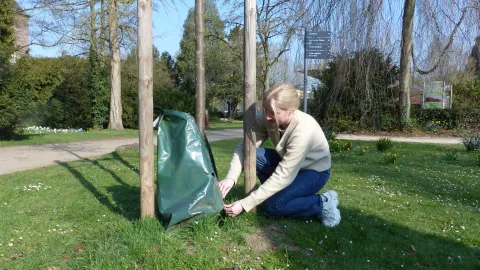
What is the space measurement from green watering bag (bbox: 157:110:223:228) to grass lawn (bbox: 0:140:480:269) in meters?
0.14

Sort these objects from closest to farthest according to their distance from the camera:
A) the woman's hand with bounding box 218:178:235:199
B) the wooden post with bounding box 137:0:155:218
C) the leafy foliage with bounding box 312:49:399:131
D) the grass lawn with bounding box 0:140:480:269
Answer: the grass lawn with bounding box 0:140:480:269, the wooden post with bounding box 137:0:155:218, the woman's hand with bounding box 218:178:235:199, the leafy foliage with bounding box 312:49:399:131

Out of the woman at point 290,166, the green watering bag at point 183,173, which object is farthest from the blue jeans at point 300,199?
the green watering bag at point 183,173

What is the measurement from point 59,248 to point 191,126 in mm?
1366

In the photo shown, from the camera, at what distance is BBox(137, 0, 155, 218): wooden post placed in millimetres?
3182

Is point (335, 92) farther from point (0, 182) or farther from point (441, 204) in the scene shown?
point (0, 182)

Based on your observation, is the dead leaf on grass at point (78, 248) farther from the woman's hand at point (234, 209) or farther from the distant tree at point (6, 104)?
the distant tree at point (6, 104)

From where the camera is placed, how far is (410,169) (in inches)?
277

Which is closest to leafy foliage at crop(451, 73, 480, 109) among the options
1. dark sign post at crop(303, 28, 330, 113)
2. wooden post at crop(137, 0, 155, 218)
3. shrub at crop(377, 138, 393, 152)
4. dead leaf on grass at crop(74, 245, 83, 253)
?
shrub at crop(377, 138, 393, 152)

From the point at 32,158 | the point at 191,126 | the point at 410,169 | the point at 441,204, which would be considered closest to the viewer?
the point at 191,126

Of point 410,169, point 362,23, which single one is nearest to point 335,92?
point 362,23

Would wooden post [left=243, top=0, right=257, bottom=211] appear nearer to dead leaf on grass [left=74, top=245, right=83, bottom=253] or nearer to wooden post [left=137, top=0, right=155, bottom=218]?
wooden post [left=137, top=0, right=155, bottom=218]

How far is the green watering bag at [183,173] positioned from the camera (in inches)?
118

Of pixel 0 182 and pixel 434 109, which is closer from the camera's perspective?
pixel 0 182

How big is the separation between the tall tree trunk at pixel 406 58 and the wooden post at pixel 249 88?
359 inches
